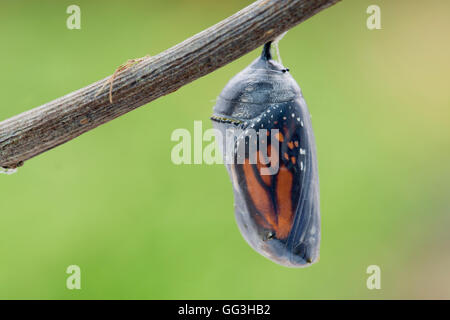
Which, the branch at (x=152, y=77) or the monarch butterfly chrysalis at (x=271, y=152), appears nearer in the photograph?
the branch at (x=152, y=77)

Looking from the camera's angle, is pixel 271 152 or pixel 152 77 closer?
pixel 152 77

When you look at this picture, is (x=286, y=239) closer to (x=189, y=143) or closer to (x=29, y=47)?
(x=189, y=143)

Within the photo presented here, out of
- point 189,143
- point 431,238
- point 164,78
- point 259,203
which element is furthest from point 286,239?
point 431,238

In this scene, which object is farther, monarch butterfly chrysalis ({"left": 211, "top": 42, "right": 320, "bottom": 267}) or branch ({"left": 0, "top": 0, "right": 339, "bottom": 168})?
monarch butterfly chrysalis ({"left": 211, "top": 42, "right": 320, "bottom": 267})

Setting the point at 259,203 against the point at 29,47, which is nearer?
the point at 259,203
